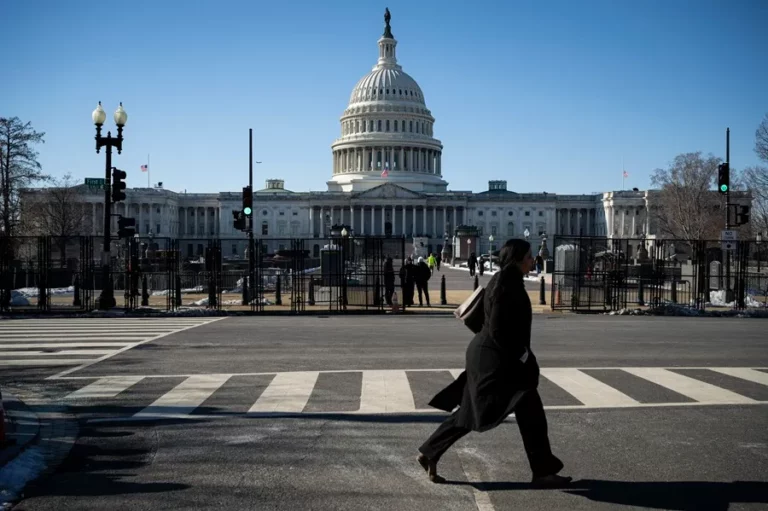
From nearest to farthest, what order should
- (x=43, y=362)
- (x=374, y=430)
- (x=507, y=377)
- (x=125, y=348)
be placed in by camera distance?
1. (x=507, y=377)
2. (x=374, y=430)
3. (x=43, y=362)
4. (x=125, y=348)

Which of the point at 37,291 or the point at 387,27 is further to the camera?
the point at 387,27

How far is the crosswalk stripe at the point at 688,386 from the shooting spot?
11.4 metres

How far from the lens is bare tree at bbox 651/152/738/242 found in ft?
286

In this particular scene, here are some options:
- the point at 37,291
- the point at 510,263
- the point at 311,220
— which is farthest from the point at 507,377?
the point at 311,220

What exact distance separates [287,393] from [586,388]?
4296 mm

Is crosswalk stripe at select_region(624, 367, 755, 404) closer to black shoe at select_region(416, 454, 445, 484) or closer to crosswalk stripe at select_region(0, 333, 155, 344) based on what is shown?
black shoe at select_region(416, 454, 445, 484)

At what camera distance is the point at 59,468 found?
8180mm

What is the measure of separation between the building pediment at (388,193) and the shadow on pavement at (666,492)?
478 feet

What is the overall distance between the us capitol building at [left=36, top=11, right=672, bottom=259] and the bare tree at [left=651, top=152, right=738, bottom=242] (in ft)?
147

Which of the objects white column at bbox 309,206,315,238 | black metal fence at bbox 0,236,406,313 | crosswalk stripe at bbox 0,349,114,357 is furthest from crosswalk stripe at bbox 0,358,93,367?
white column at bbox 309,206,315,238

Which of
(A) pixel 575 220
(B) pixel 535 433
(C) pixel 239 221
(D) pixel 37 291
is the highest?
(A) pixel 575 220

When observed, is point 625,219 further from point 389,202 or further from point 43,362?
point 43,362

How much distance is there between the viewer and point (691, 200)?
299 feet

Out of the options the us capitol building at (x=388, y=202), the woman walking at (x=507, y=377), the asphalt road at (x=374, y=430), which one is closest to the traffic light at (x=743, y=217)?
the asphalt road at (x=374, y=430)
